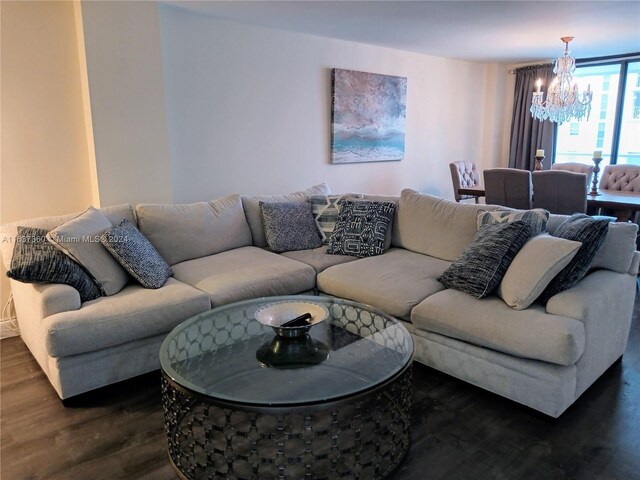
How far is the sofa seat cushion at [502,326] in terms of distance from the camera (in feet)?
6.68

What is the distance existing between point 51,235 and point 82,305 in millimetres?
427

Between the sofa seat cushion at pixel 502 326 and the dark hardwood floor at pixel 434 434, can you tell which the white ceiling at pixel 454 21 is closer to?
the sofa seat cushion at pixel 502 326

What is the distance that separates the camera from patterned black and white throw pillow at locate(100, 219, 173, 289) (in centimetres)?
267

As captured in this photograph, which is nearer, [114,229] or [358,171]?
[114,229]

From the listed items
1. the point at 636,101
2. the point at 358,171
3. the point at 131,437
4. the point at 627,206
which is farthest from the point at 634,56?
the point at 131,437

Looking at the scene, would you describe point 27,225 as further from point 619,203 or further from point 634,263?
point 619,203

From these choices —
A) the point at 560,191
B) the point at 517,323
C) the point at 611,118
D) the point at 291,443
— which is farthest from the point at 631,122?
the point at 291,443

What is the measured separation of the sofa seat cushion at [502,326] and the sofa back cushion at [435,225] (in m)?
0.68

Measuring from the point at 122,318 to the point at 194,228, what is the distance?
1072 mm

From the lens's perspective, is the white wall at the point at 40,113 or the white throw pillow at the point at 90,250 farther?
the white wall at the point at 40,113

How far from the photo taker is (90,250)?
Result: 2.59 metres

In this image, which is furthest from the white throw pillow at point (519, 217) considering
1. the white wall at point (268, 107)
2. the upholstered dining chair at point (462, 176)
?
the upholstered dining chair at point (462, 176)

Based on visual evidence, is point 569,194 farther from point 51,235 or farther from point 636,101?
point 51,235

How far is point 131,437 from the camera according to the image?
2047mm
